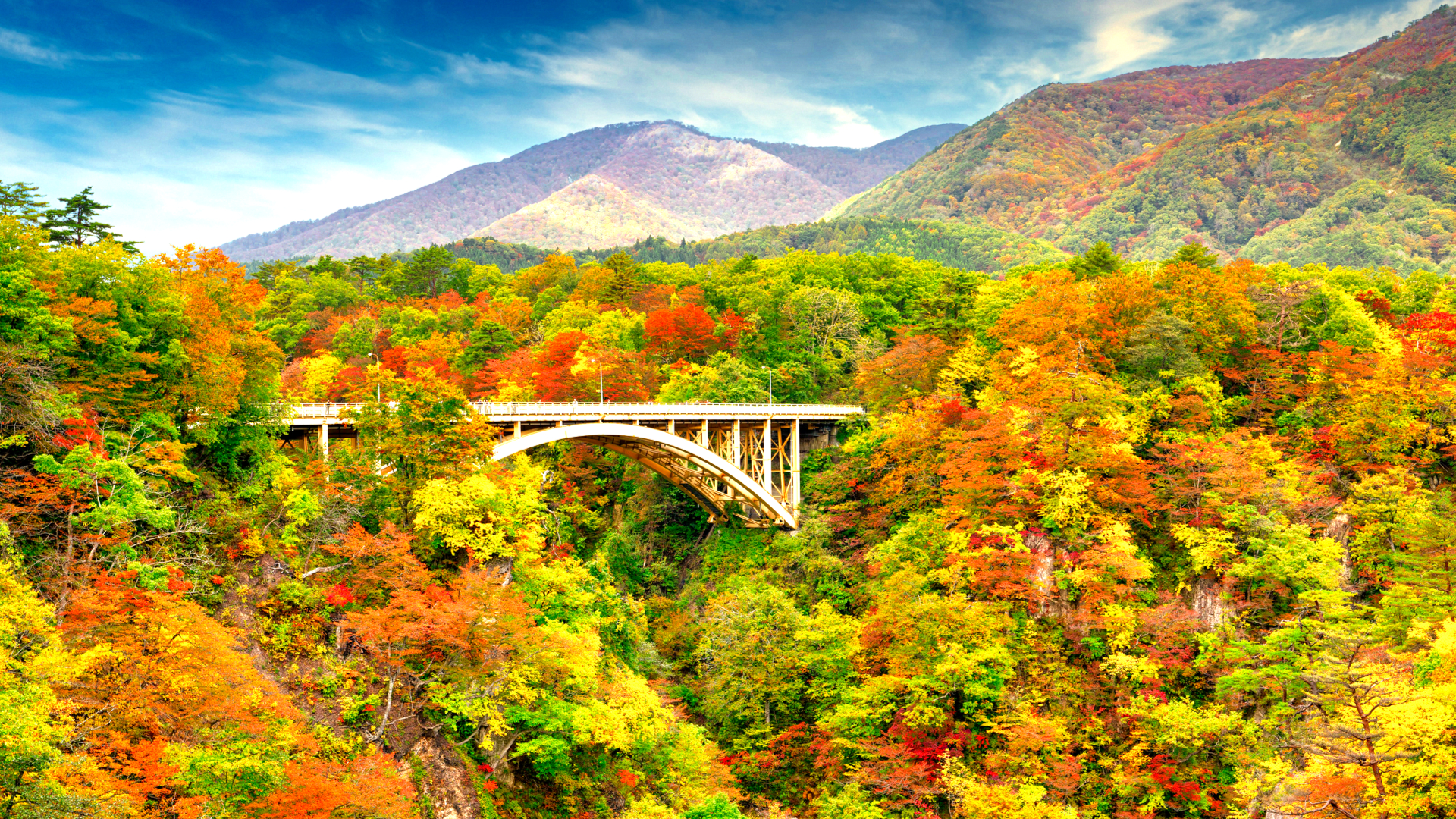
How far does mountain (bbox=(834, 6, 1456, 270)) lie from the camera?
90312 millimetres

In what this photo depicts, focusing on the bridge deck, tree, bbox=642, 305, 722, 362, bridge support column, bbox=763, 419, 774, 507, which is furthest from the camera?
tree, bbox=642, 305, 722, 362

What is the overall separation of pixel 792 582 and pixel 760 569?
7.87 ft

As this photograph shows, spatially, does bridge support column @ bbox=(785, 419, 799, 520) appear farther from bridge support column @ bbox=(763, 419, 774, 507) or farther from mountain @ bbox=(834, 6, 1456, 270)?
mountain @ bbox=(834, 6, 1456, 270)

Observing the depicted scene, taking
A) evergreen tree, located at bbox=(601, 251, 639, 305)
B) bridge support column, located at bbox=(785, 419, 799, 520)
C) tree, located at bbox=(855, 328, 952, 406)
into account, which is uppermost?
evergreen tree, located at bbox=(601, 251, 639, 305)

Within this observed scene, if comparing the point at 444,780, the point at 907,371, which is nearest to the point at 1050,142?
the point at 907,371

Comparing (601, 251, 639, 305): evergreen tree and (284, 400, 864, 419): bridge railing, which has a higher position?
(601, 251, 639, 305): evergreen tree

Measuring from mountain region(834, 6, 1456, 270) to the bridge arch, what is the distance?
73226mm

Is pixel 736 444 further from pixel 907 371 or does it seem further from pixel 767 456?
pixel 907 371

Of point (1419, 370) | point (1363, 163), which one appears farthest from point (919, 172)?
point (1419, 370)

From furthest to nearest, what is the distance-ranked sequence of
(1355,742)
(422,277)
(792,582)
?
(422,277)
(792,582)
(1355,742)

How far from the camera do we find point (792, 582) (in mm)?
35406

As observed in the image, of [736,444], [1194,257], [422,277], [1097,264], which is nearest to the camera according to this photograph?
[736,444]

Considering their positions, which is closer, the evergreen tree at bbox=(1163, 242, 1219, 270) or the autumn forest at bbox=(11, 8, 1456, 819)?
the autumn forest at bbox=(11, 8, 1456, 819)

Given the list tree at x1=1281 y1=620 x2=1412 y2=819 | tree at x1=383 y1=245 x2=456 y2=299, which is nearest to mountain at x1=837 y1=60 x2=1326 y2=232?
→ tree at x1=383 y1=245 x2=456 y2=299
